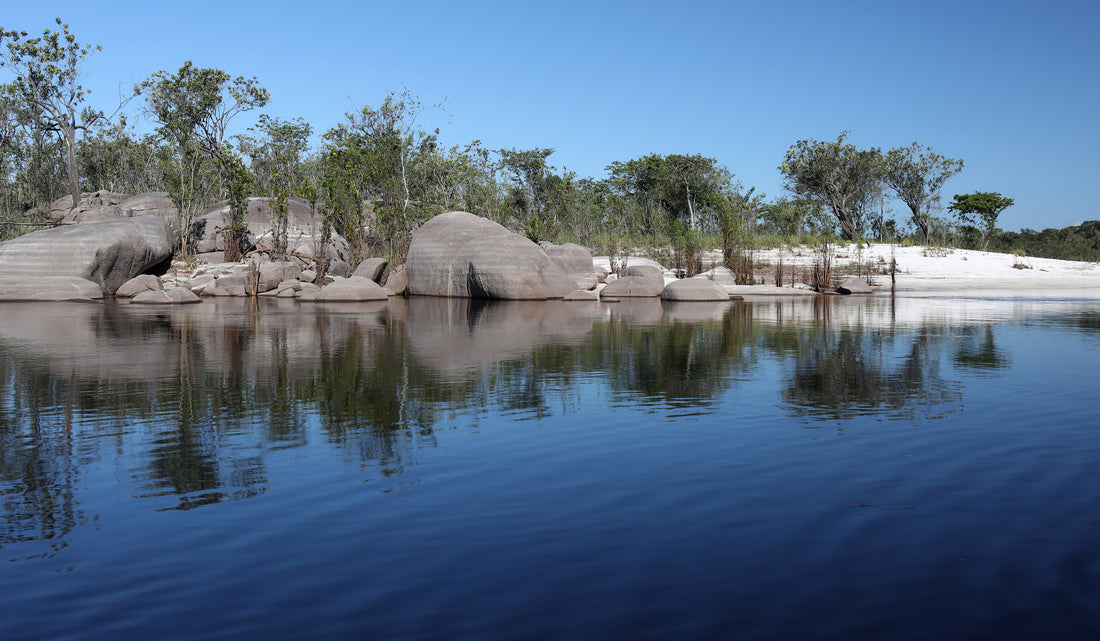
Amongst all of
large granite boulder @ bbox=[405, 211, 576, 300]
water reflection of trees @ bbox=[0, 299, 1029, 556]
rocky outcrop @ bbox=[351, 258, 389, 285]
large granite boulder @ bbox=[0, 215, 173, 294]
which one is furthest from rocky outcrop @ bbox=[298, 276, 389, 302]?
water reflection of trees @ bbox=[0, 299, 1029, 556]

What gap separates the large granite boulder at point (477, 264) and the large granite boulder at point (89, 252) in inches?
378

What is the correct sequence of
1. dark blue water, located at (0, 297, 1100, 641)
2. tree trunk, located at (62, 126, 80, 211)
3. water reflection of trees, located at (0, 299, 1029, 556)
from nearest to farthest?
1. dark blue water, located at (0, 297, 1100, 641)
2. water reflection of trees, located at (0, 299, 1029, 556)
3. tree trunk, located at (62, 126, 80, 211)

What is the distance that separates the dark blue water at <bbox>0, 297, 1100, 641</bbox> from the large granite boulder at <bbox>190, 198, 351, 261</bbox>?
88.5 feet

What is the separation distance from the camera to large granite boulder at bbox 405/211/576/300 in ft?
94.6

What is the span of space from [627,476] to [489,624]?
2515 mm

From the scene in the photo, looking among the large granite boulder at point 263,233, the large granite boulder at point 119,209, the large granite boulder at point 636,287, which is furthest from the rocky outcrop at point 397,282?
the large granite boulder at point 119,209

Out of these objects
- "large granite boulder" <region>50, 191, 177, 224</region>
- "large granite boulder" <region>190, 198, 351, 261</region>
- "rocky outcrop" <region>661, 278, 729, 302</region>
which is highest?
"large granite boulder" <region>50, 191, 177, 224</region>

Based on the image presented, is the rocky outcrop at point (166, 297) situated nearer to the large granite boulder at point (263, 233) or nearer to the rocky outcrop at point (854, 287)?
the large granite boulder at point (263, 233)

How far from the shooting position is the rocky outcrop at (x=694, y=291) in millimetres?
30656

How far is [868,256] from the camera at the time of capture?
46844mm

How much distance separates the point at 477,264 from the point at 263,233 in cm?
1486

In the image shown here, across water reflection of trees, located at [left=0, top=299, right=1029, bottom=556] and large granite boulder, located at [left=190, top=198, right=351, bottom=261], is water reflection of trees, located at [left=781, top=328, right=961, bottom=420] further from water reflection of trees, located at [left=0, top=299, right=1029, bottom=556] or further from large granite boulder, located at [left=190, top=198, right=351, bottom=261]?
large granite boulder, located at [left=190, top=198, right=351, bottom=261]

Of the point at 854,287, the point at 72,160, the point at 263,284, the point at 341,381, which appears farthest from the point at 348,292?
the point at 72,160

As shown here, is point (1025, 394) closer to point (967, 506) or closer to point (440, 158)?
point (967, 506)
